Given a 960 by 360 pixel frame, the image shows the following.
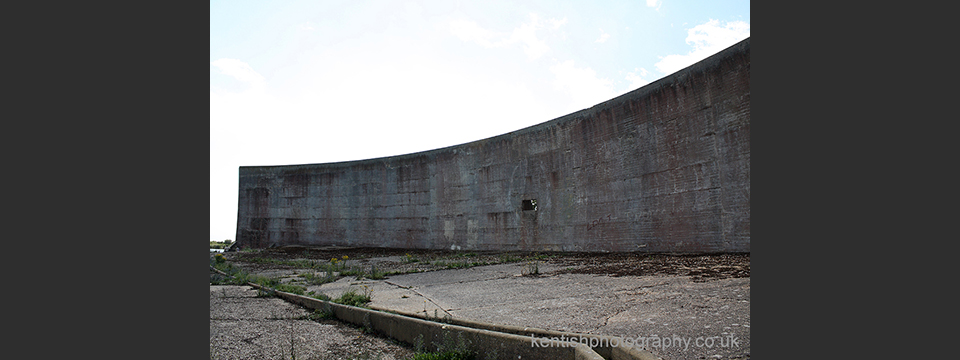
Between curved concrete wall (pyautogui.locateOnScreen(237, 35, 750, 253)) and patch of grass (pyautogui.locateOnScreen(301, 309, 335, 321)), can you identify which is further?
curved concrete wall (pyautogui.locateOnScreen(237, 35, 750, 253))

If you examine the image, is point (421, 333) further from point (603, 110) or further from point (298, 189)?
point (298, 189)

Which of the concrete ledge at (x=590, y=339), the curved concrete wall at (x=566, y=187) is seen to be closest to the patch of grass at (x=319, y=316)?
the concrete ledge at (x=590, y=339)

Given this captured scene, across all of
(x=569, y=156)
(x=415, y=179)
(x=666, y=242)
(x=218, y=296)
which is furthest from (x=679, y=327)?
(x=415, y=179)

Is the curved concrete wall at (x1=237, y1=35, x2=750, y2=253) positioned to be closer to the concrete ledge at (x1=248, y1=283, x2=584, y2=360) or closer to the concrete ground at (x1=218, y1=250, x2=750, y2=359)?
the concrete ground at (x1=218, y1=250, x2=750, y2=359)

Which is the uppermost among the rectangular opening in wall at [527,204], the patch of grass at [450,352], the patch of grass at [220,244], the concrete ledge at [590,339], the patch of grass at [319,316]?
the rectangular opening in wall at [527,204]

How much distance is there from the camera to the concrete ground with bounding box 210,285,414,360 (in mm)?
Answer: 2850

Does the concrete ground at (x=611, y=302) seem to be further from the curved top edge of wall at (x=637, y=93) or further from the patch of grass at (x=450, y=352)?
the curved top edge of wall at (x=637, y=93)

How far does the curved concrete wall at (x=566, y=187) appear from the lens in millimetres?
8078

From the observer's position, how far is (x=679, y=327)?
2736 mm

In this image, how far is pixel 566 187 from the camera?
11375 mm

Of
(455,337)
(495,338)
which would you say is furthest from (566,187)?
(495,338)

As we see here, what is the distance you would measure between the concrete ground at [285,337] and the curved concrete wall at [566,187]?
6.56m

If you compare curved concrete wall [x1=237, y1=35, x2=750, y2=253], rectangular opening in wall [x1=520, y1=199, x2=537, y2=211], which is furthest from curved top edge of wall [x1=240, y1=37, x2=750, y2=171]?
rectangular opening in wall [x1=520, y1=199, x2=537, y2=211]

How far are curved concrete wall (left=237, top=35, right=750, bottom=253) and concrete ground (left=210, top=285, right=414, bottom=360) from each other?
656cm
